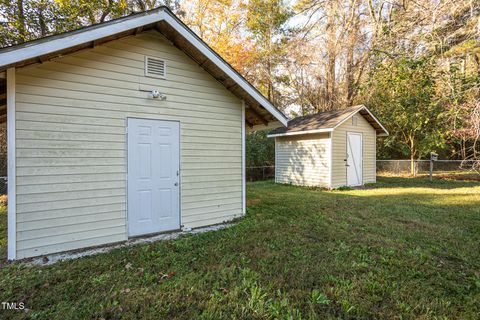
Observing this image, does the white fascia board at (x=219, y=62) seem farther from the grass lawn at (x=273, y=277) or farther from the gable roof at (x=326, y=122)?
the gable roof at (x=326, y=122)

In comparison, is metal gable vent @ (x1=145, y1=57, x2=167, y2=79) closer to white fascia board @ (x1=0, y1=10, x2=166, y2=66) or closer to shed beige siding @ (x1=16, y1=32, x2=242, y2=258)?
shed beige siding @ (x1=16, y1=32, x2=242, y2=258)

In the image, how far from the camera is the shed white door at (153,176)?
14.5 feet

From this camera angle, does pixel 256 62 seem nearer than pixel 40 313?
No

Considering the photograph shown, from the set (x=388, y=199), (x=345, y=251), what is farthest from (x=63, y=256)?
(x=388, y=199)

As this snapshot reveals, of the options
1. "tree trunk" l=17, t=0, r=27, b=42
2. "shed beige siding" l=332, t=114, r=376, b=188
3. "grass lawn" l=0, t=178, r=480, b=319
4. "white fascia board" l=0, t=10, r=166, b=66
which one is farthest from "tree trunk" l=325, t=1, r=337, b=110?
"tree trunk" l=17, t=0, r=27, b=42

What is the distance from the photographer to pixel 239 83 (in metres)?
5.21

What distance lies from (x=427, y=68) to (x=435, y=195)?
19.5 feet

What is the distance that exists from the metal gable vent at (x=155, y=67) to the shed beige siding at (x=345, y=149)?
25.7 feet

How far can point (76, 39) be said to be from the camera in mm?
3535

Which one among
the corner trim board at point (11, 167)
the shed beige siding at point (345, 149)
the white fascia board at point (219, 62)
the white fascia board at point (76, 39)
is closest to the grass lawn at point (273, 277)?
the corner trim board at point (11, 167)

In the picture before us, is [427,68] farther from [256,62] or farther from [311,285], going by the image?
[256,62]

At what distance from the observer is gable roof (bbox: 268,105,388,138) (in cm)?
1052

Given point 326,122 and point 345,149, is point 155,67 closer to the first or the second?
point 326,122

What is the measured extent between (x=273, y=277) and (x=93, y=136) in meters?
3.40
